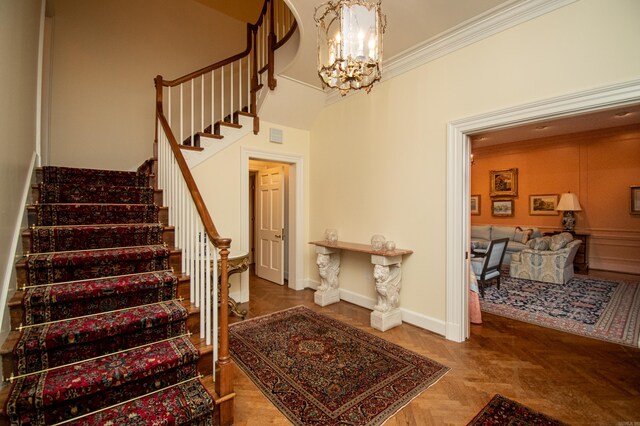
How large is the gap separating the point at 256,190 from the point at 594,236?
780cm

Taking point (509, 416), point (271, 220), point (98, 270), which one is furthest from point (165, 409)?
point (271, 220)

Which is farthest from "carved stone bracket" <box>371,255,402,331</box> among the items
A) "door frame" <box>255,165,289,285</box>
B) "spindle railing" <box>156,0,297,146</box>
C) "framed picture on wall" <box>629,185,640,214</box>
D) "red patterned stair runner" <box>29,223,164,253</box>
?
"framed picture on wall" <box>629,185,640,214</box>

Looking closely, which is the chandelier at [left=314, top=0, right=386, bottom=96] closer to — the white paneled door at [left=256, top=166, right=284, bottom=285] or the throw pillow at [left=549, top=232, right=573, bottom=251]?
the white paneled door at [left=256, top=166, right=284, bottom=285]

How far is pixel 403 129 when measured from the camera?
145 inches

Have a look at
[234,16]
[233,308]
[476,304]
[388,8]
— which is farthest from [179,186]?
[234,16]

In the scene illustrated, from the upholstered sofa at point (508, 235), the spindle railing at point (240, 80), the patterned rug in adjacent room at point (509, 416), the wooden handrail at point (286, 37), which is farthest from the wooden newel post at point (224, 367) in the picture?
the upholstered sofa at point (508, 235)

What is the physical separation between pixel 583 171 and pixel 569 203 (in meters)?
1.01

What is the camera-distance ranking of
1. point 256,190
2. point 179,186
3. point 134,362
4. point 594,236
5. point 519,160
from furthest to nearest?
point 519,160
point 594,236
point 256,190
point 179,186
point 134,362

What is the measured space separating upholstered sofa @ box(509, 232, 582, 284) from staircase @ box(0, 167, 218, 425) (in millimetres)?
6082

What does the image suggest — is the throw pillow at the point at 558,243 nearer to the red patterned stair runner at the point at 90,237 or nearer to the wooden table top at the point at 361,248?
the wooden table top at the point at 361,248

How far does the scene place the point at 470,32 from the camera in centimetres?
298

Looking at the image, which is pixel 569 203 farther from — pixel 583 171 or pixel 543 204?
pixel 583 171

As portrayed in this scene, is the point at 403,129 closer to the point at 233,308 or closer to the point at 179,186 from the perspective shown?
the point at 179,186

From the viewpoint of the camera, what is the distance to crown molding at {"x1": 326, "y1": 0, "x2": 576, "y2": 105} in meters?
2.59
